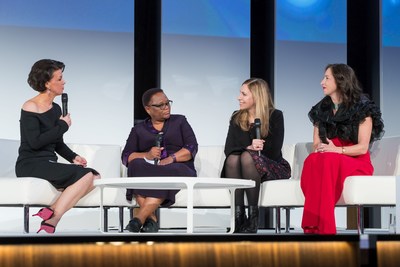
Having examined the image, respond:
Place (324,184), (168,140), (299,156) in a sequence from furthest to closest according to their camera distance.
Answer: (299,156)
(168,140)
(324,184)

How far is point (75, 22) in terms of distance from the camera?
7309 mm

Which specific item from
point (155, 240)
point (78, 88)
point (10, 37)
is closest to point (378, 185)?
point (155, 240)

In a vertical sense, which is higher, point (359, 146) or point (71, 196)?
point (359, 146)

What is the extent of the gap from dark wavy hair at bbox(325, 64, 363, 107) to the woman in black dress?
1.72m

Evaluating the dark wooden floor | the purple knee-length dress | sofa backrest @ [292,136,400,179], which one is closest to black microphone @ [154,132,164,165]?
the purple knee-length dress

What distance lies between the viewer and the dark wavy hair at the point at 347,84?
538 cm

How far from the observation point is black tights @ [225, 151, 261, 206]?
5.45m

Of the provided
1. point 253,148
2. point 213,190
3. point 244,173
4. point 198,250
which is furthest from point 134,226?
point 198,250

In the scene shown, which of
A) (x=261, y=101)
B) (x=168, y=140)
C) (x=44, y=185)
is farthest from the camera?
(x=168, y=140)

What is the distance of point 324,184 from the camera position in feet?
16.6

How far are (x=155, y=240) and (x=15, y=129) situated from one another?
4.62m

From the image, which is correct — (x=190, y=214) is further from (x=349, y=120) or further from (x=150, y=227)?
(x=349, y=120)

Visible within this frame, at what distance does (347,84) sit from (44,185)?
2.06 m

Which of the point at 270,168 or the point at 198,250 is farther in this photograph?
the point at 270,168
